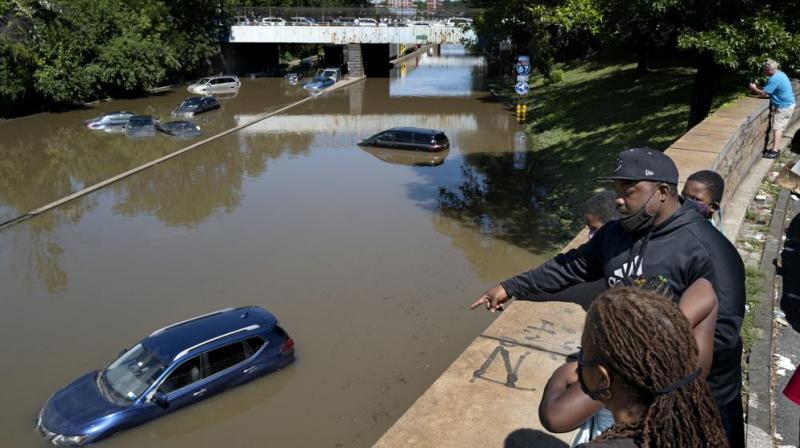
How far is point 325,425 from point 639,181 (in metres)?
7.91

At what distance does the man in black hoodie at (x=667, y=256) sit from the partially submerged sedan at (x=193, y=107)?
39.5m

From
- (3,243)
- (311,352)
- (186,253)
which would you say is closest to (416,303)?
(311,352)

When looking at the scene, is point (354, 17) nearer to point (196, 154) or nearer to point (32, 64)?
point (32, 64)

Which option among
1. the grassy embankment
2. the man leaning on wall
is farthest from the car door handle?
the man leaning on wall

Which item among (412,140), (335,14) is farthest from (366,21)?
(412,140)

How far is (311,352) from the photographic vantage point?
12344mm

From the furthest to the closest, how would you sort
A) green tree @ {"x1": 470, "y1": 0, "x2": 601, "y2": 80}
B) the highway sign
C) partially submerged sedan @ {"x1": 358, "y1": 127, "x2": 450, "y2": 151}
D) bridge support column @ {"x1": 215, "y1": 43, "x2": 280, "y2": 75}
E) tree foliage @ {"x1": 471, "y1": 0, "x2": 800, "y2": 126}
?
1. bridge support column @ {"x1": 215, "y1": 43, "x2": 280, "y2": 75}
2. partially submerged sedan @ {"x1": 358, "y1": 127, "x2": 450, "y2": 151}
3. the highway sign
4. green tree @ {"x1": 470, "y1": 0, "x2": 601, "y2": 80}
5. tree foliage @ {"x1": 471, "y1": 0, "x2": 800, "y2": 126}

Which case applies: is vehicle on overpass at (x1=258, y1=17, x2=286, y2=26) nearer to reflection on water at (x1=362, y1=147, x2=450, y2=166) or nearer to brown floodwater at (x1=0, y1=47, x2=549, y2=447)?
brown floodwater at (x1=0, y1=47, x2=549, y2=447)

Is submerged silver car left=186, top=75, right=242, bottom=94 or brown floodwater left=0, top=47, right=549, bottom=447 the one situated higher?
submerged silver car left=186, top=75, right=242, bottom=94

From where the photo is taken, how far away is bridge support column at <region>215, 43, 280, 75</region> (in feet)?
213

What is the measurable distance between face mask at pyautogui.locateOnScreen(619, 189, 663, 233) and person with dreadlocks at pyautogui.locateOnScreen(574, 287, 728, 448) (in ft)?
4.43

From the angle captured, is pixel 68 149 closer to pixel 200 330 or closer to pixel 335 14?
pixel 200 330

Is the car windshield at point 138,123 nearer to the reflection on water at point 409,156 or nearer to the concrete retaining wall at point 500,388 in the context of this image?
the reflection on water at point 409,156

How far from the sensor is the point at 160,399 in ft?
32.7
